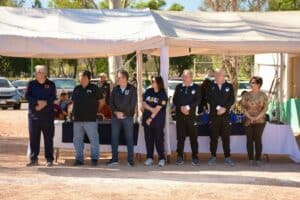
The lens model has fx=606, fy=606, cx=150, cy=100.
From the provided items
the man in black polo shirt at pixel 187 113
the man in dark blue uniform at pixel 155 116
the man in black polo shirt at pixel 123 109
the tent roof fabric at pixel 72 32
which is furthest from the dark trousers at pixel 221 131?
the tent roof fabric at pixel 72 32

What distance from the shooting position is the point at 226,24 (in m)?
12.3

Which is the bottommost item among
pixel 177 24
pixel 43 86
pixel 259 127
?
pixel 259 127

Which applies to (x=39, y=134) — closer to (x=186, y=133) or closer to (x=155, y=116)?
(x=155, y=116)

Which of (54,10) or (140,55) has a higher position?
(54,10)

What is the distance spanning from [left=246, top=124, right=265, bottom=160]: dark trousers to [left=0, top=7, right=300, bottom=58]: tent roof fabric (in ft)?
4.83

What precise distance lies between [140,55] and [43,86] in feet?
11.2

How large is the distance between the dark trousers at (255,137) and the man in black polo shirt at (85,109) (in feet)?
9.27

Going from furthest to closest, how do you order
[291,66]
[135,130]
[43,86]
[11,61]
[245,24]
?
1. [11,61]
2. [291,66]
3. [245,24]
4. [135,130]
5. [43,86]

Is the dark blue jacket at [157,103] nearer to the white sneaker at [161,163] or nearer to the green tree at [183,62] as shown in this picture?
the white sneaker at [161,163]

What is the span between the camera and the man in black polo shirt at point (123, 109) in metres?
10.8

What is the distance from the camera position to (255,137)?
11.3m

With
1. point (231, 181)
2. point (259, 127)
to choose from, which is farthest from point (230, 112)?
point (231, 181)

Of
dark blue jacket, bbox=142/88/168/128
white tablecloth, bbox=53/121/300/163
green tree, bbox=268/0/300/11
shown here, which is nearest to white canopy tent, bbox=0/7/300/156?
dark blue jacket, bbox=142/88/168/128

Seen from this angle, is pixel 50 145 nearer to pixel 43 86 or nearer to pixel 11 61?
pixel 43 86
